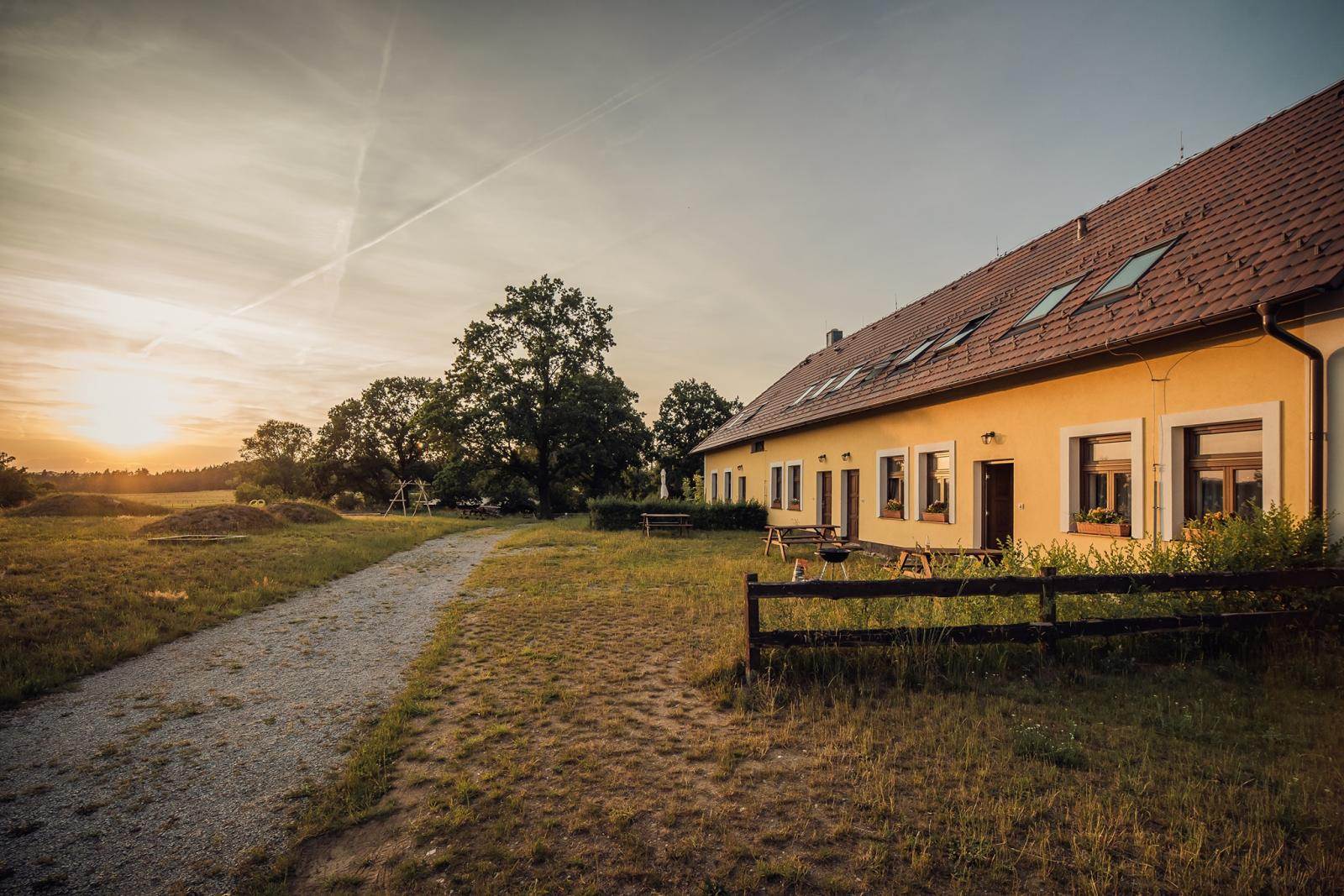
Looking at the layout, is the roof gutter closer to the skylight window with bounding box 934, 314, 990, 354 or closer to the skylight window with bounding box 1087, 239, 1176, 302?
the skylight window with bounding box 1087, 239, 1176, 302

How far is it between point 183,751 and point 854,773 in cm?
440

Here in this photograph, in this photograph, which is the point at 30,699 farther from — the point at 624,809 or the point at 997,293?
the point at 997,293

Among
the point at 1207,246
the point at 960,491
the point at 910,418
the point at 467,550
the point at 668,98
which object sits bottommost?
the point at 467,550

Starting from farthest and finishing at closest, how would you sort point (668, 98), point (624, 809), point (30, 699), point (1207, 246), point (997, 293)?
1. point (997, 293)
2. point (668, 98)
3. point (1207, 246)
4. point (30, 699)
5. point (624, 809)

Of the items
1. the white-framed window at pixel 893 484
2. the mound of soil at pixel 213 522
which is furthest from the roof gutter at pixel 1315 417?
the mound of soil at pixel 213 522

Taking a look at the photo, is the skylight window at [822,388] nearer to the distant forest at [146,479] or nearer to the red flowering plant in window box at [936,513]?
the red flowering plant in window box at [936,513]

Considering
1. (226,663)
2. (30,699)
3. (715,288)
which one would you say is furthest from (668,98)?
(30,699)

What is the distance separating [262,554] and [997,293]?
16593mm

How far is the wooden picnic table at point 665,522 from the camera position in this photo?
779 inches

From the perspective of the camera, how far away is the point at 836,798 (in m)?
3.35

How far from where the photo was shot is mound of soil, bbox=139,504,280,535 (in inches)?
585

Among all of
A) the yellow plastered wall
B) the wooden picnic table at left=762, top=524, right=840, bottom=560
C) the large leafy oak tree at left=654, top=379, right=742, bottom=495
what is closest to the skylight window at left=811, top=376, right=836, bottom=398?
the yellow plastered wall

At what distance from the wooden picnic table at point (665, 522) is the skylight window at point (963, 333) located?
990cm

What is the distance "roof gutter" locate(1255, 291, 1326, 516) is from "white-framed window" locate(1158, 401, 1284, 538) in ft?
0.93
